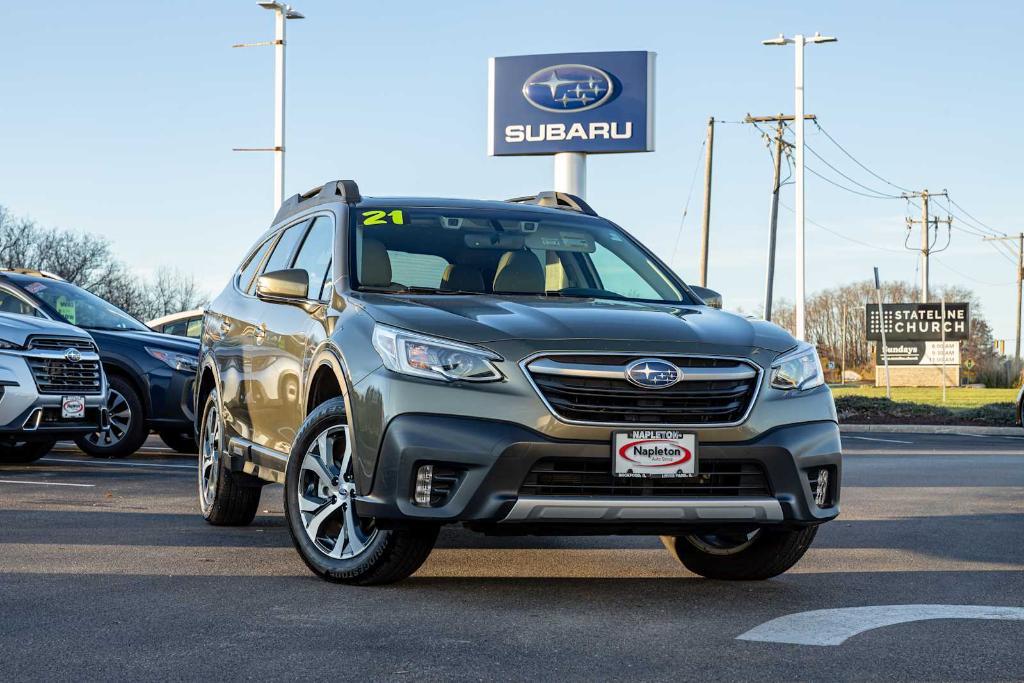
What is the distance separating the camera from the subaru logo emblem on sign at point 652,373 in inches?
224

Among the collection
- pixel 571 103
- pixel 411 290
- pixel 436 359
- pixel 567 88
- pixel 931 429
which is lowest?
pixel 931 429

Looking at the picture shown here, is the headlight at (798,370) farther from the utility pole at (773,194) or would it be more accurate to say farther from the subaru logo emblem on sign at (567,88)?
the utility pole at (773,194)

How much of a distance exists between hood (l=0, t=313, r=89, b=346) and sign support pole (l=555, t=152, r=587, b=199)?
886 inches

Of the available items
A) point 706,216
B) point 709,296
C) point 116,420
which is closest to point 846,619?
point 709,296

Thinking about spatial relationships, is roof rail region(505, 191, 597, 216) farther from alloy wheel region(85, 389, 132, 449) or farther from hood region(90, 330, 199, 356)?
alloy wheel region(85, 389, 132, 449)

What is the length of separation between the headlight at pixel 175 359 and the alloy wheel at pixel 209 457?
505cm

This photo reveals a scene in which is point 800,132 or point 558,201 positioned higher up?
point 800,132

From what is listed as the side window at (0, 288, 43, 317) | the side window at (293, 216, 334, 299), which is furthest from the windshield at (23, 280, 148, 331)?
the side window at (293, 216, 334, 299)

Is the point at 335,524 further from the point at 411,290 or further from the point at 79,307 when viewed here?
the point at 79,307

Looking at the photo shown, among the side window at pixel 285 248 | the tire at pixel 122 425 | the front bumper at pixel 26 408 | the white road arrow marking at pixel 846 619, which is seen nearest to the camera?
the white road arrow marking at pixel 846 619

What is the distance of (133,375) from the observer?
1372 centimetres

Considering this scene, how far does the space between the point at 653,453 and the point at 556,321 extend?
0.72 m

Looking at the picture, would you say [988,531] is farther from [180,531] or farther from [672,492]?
[180,531]

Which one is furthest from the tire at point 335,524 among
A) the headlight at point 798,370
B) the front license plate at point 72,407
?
the front license plate at point 72,407
